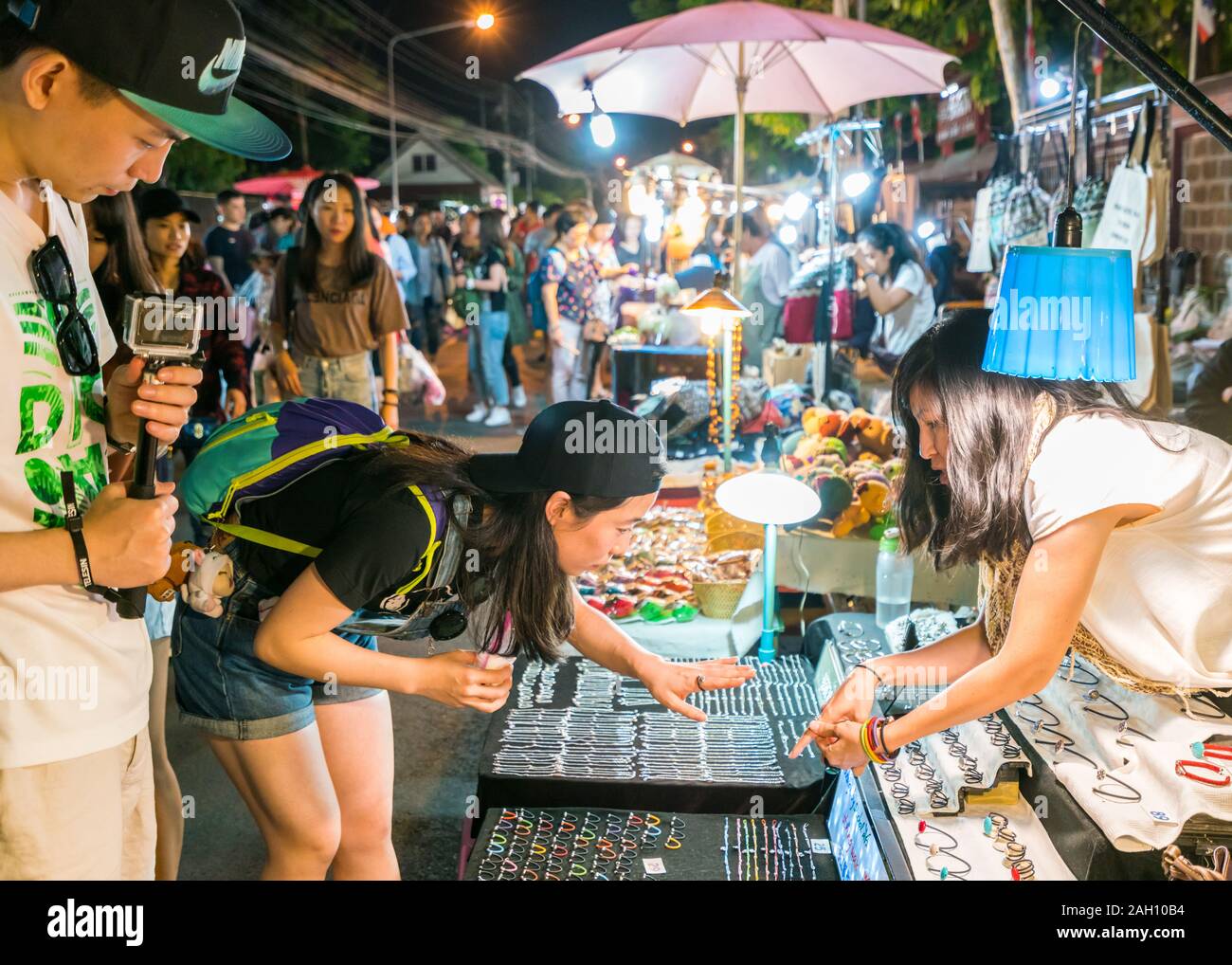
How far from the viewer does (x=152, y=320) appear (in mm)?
1608

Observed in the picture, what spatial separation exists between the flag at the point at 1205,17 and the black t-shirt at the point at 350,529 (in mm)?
7886

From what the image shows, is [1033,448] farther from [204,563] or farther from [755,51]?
[755,51]

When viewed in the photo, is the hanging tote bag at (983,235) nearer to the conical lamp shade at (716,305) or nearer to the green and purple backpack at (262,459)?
the conical lamp shade at (716,305)

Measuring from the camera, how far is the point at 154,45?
1532mm

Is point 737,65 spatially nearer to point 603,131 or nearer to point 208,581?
point 603,131

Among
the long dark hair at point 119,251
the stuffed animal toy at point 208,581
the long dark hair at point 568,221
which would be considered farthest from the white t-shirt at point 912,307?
the stuffed animal toy at point 208,581

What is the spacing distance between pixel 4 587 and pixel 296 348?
158 inches

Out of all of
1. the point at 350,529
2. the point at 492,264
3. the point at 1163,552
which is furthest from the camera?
the point at 492,264

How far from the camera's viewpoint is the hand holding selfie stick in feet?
5.21

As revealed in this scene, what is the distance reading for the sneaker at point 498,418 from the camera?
33.5 ft

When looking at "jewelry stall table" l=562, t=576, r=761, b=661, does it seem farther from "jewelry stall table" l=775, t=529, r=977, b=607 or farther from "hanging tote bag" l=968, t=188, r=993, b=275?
"hanging tote bag" l=968, t=188, r=993, b=275

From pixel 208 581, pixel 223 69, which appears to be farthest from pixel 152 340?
pixel 208 581

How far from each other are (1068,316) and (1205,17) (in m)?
7.27
